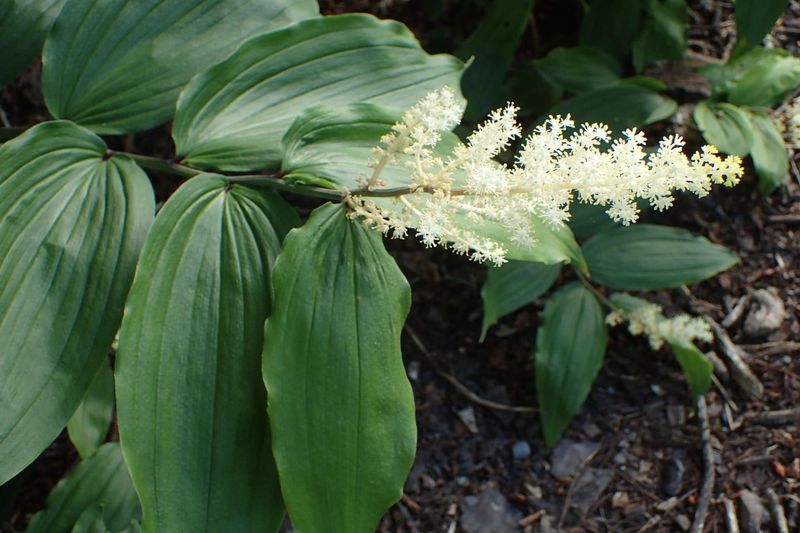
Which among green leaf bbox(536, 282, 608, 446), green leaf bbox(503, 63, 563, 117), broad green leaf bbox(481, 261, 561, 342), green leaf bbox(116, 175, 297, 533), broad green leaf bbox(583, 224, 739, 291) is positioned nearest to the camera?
green leaf bbox(116, 175, 297, 533)

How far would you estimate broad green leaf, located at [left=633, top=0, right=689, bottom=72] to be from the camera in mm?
3209

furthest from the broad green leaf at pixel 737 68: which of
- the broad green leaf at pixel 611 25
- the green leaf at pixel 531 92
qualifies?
the green leaf at pixel 531 92

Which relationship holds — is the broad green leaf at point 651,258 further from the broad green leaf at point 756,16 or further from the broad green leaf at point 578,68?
the broad green leaf at point 756,16

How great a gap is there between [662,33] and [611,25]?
0.24 m

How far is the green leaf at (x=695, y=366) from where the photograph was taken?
9.11 ft

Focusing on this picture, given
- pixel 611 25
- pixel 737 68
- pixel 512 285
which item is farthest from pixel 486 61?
pixel 737 68

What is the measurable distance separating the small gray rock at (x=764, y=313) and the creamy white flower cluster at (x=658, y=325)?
1.03 ft

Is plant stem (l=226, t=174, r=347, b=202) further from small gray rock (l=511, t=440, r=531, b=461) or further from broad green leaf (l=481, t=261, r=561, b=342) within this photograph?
small gray rock (l=511, t=440, r=531, b=461)

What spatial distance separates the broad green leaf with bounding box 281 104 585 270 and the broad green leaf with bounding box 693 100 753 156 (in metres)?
1.36

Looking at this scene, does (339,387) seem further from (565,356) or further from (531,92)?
(531,92)

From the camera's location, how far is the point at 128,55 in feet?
7.10

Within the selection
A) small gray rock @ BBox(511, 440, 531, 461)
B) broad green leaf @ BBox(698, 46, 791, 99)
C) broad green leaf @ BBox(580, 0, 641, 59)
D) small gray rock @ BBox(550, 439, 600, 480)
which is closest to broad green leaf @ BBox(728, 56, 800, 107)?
broad green leaf @ BBox(698, 46, 791, 99)

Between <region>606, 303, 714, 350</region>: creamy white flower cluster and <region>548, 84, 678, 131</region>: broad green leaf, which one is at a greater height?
<region>548, 84, 678, 131</region>: broad green leaf

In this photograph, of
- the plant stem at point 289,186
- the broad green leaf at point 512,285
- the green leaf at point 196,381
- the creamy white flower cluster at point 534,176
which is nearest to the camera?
the creamy white flower cluster at point 534,176
